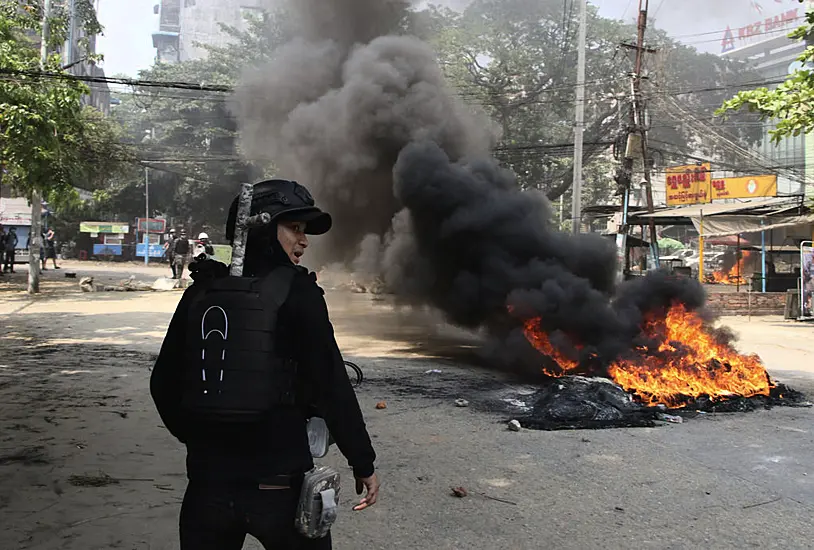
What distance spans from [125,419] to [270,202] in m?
3.84

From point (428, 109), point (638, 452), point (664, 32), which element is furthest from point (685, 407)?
point (664, 32)

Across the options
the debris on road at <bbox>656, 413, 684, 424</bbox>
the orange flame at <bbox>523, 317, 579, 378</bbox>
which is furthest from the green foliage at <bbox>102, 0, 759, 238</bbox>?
the debris on road at <bbox>656, 413, 684, 424</bbox>

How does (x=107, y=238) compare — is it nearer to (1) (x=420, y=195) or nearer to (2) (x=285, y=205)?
(1) (x=420, y=195)

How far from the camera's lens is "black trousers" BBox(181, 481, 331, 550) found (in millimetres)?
1723

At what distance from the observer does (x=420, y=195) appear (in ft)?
29.9

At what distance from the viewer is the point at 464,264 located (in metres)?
8.77

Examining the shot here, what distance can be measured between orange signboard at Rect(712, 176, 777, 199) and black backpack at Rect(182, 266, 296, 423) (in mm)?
28485

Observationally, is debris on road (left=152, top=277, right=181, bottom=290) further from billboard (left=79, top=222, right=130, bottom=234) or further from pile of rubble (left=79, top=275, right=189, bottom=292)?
billboard (left=79, top=222, right=130, bottom=234)

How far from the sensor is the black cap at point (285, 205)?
195 centimetres

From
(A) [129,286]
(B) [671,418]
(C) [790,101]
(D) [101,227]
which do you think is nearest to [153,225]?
(D) [101,227]

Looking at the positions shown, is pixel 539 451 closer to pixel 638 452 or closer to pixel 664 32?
pixel 638 452

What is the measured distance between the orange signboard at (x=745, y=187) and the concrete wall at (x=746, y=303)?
11566 mm

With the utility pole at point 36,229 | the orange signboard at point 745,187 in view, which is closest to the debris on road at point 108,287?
the utility pole at point 36,229

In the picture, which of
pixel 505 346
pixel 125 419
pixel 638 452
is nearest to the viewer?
pixel 638 452
